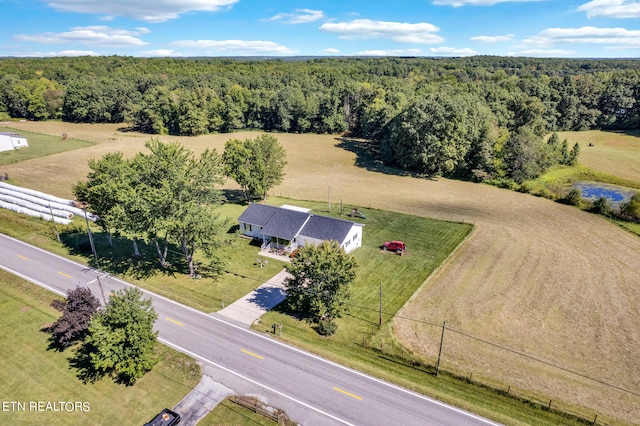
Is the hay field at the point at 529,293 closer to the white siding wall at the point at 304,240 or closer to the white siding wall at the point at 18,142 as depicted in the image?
the white siding wall at the point at 304,240

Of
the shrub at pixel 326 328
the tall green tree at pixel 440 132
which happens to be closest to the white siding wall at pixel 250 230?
the shrub at pixel 326 328

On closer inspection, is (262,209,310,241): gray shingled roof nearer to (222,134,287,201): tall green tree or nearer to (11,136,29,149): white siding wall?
(222,134,287,201): tall green tree

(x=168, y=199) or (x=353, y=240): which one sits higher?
(x=168, y=199)

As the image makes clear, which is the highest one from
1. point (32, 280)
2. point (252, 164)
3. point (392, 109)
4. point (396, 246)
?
point (392, 109)

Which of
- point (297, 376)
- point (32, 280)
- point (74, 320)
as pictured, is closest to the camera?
point (297, 376)

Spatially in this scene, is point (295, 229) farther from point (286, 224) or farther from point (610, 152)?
point (610, 152)

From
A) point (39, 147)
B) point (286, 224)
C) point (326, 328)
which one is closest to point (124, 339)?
point (326, 328)
